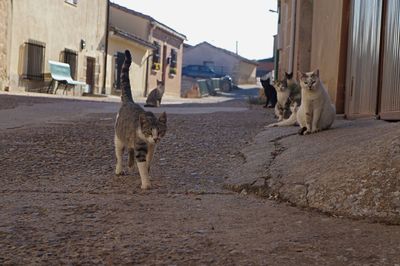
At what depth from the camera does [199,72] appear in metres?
47.6

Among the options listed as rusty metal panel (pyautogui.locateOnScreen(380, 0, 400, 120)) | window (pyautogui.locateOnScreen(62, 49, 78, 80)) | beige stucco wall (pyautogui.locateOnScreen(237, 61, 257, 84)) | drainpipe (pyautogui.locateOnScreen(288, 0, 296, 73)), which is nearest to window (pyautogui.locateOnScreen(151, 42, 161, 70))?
window (pyautogui.locateOnScreen(62, 49, 78, 80))

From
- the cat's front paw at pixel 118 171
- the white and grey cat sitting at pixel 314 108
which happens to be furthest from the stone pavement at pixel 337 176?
the white and grey cat sitting at pixel 314 108

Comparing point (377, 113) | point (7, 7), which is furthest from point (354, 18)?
point (7, 7)

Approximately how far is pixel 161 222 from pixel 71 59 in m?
21.0

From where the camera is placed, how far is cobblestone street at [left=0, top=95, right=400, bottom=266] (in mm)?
2490

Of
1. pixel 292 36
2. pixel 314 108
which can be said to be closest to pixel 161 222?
pixel 314 108

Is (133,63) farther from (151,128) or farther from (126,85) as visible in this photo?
(151,128)

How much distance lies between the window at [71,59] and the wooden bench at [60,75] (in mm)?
653

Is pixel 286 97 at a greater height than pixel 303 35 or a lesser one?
lesser

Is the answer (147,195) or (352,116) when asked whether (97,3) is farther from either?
(147,195)

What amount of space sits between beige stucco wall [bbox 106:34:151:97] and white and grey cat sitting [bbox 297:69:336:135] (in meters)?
20.7

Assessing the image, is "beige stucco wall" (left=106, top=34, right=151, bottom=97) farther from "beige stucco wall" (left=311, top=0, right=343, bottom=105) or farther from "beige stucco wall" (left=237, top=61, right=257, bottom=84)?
"beige stucco wall" (left=237, top=61, right=257, bottom=84)

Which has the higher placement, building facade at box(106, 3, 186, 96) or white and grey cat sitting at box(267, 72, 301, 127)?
building facade at box(106, 3, 186, 96)

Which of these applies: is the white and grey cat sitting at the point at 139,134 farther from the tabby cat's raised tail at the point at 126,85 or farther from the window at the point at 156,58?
the window at the point at 156,58
